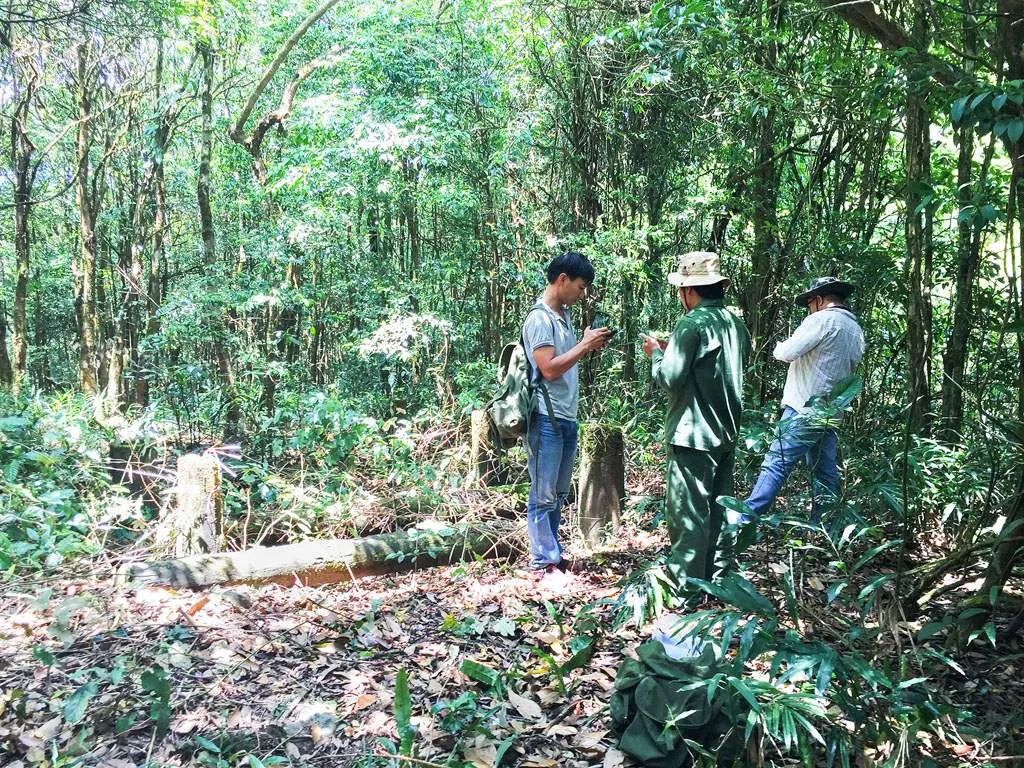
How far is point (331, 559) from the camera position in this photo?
477cm

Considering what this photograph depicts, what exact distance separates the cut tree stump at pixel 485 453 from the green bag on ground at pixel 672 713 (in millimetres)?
3306

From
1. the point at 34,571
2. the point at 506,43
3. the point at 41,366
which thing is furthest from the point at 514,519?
the point at 41,366

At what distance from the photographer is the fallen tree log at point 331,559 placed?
4.34 meters

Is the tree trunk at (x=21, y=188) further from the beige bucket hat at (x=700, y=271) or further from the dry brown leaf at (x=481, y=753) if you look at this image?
the beige bucket hat at (x=700, y=271)

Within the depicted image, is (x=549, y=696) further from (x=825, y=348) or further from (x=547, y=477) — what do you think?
(x=825, y=348)

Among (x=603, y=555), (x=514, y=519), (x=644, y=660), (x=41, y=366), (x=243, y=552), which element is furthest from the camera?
(x=41, y=366)

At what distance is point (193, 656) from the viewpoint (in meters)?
3.52

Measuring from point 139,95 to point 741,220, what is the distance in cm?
1144

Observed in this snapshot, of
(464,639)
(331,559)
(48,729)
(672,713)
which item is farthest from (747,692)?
(331,559)

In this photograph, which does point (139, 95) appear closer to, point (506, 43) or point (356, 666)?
point (506, 43)

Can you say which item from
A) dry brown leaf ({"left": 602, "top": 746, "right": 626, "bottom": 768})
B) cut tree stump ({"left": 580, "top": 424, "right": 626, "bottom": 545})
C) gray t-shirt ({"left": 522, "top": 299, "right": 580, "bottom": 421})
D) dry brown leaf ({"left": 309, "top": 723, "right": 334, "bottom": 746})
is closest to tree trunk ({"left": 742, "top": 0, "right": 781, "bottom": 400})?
cut tree stump ({"left": 580, "top": 424, "right": 626, "bottom": 545})

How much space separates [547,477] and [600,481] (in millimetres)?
945

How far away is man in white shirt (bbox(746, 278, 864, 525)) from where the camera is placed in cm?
448

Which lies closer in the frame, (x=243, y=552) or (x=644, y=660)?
(x=644, y=660)
